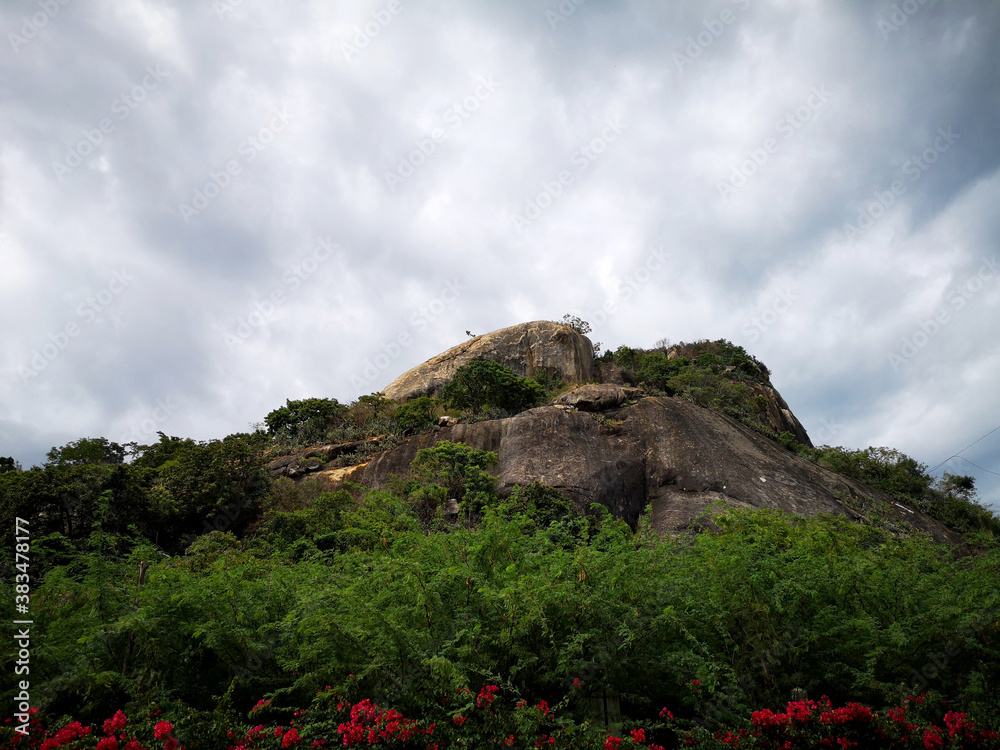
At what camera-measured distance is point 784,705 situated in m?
5.44

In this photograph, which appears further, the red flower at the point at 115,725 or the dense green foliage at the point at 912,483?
the dense green foliage at the point at 912,483

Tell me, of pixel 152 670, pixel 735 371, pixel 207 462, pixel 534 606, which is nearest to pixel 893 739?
pixel 534 606

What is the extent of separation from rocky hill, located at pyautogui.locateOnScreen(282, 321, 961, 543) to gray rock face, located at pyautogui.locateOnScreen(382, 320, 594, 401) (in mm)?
12725

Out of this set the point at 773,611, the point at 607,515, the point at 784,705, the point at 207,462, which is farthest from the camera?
the point at 207,462

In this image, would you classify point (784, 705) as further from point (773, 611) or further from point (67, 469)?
point (67, 469)

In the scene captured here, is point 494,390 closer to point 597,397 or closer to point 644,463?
point 597,397

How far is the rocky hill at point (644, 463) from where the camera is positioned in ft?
72.1

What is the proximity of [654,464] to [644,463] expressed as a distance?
18.7 inches

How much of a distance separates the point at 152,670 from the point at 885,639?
7.09 meters

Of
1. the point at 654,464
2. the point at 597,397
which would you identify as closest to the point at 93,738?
the point at 654,464

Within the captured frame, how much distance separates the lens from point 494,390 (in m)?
31.2

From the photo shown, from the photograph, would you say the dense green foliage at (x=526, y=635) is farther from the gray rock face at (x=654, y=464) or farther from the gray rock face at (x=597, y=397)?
the gray rock face at (x=597, y=397)

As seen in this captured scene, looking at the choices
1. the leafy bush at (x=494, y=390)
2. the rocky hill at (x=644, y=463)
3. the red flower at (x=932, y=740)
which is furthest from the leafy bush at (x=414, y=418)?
the red flower at (x=932, y=740)

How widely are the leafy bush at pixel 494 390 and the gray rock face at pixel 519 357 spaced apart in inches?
395
